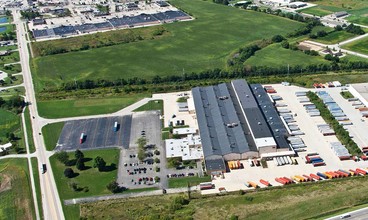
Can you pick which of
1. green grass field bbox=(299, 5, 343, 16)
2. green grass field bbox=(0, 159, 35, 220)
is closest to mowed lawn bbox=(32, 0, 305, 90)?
green grass field bbox=(299, 5, 343, 16)

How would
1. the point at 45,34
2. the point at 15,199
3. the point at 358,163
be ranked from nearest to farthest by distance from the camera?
the point at 15,199
the point at 358,163
the point at 45,34

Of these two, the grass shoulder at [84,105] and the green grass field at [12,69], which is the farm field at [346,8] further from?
the green grass field at [12,69]

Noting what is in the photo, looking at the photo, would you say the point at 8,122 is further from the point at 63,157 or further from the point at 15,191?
the point at 15,191

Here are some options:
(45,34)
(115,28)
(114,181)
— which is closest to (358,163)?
(114,181)

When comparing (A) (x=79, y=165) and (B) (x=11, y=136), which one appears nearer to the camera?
(A) (x=79, y=165)

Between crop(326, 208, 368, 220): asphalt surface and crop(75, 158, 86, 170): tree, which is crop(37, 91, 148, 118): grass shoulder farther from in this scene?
crop(326, 208, 368, 220): asphalt surface

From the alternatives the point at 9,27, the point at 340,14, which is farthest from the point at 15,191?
the point at 340,14

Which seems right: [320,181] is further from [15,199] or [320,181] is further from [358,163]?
[15,199]
